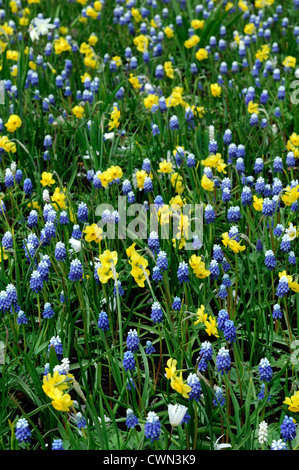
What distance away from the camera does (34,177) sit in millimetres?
4102

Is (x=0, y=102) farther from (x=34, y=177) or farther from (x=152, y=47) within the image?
(x=152, y=47)
